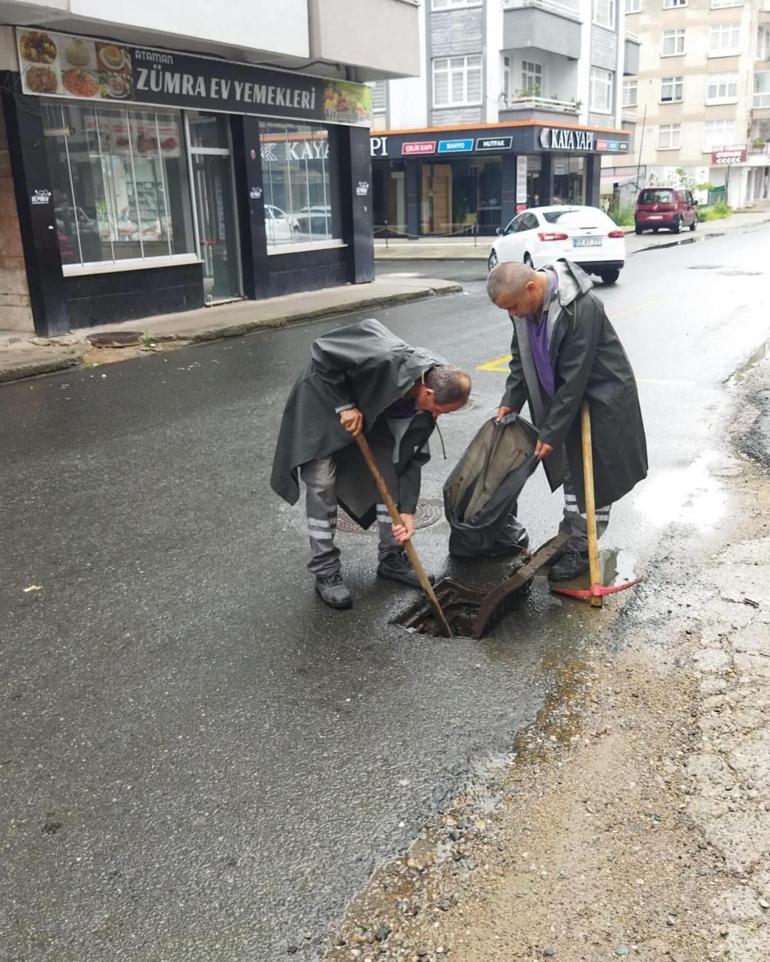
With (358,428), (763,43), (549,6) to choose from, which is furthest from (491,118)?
(763,43)

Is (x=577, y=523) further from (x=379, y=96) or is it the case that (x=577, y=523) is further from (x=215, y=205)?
(x=379, y=96)

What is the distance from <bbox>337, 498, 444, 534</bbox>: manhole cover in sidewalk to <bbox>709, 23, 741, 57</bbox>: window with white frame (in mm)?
62371

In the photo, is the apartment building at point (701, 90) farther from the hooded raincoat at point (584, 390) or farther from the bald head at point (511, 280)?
the bald head at point (511, 280)

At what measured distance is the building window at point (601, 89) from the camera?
3922 centimetres

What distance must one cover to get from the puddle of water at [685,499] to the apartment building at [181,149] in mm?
9292

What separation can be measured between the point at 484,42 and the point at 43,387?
28.9m

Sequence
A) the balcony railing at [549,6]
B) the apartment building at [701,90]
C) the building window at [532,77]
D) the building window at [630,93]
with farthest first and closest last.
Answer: the building window at [630,93]
the apartment building at [701,90]
the building window at [532,77]
the balcony railing at [549,6]

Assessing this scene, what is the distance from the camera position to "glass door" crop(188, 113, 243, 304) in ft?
49.8

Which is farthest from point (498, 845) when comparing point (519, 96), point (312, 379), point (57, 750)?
point (519, 96)

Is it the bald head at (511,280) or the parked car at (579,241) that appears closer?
the bald head at (511,280)

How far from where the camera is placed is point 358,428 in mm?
4074

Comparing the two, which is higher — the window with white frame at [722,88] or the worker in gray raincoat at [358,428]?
the window with white frame at [722,88]

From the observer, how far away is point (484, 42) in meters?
33.5

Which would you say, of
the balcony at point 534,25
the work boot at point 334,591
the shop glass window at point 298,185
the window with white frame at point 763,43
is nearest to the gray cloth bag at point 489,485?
the work boot at point 334,591
